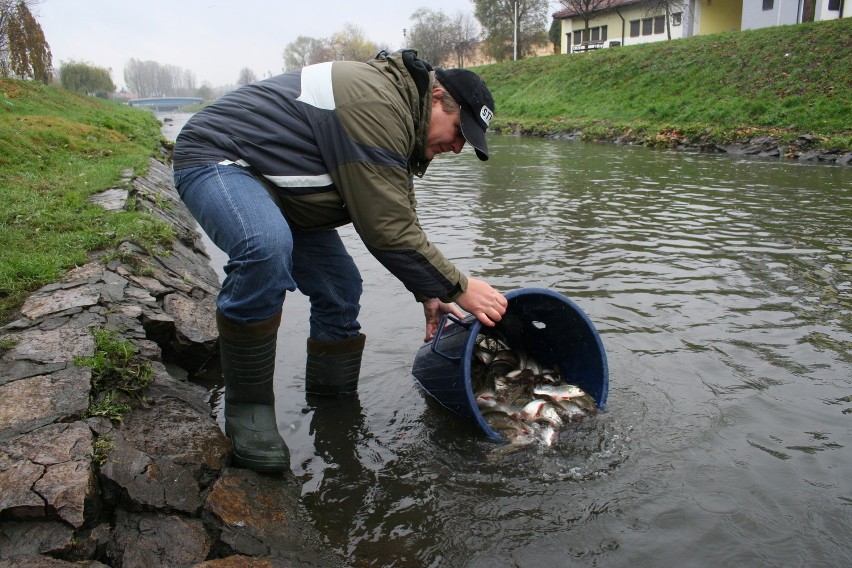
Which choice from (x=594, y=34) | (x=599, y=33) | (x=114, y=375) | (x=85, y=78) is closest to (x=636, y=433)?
(x=114, y=375)

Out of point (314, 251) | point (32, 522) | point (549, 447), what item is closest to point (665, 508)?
point (549, 447)

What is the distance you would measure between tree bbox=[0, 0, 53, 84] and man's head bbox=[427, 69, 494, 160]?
2699cm

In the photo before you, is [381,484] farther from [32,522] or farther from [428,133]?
[428,133]

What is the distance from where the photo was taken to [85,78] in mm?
58188

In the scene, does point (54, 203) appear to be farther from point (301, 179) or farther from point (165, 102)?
point (165, 102)

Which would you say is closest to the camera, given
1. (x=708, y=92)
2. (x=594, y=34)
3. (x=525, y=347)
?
(x=525, y=347)

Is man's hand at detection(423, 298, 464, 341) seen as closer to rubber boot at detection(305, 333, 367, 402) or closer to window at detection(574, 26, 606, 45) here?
rubber boot at detection(305, 333, 367, 402)

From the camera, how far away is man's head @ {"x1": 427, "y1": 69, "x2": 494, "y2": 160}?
9.98 ft

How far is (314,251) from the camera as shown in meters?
Answer: 3.64

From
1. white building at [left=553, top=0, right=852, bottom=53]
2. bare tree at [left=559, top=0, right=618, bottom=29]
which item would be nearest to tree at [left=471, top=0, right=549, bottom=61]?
white building at [left=553, top=0, right=852, bottom=53]

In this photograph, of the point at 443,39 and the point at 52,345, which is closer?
the point at 52,345

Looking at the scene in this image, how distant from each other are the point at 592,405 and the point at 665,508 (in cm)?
92

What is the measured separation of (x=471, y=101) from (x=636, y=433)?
2045 mm

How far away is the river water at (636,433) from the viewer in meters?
2.83
